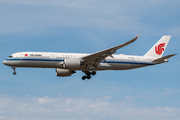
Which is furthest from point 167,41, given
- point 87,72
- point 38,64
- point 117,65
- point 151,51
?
point 38,64

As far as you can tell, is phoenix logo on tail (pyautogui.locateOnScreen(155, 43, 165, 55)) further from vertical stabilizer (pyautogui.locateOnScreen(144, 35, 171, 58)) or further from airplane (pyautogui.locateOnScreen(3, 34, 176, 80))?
airplane (pyautogui.locateOnScreen(3, 34, 176, 80))

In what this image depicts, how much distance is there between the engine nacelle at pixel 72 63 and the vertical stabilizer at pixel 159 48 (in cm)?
1391

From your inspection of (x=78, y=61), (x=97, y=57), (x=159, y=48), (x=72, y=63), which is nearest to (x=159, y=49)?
(x=159, y=48)

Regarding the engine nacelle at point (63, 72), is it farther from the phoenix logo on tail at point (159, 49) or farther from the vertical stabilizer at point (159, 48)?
the phoenix logo on tail at point (159, 49)

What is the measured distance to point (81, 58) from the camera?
4350 cm

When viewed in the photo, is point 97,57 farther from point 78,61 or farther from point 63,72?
point 63,72

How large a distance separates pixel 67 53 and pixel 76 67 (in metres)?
3.30

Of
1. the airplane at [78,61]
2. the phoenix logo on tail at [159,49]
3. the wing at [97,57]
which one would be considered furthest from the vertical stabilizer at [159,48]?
the wing at [97,57]

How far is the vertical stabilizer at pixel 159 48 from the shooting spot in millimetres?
50062

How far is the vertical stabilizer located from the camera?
50062 mm

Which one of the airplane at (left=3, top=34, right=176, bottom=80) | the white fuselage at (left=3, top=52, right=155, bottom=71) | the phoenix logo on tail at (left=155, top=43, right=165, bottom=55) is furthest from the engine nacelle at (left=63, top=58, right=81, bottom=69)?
the phoenix logo on tail at (left=155, top=43, right=165, bottom=55)

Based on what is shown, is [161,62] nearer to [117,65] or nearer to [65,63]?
[117,65]

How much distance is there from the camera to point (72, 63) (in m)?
42.8

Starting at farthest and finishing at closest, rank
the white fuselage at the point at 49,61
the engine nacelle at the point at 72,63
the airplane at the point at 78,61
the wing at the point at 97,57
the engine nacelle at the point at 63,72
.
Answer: the engine nacelle at the point at 63,72
the white fuselage at the point at 49,61
the airplane at the point at 78,61
the engine nacelle at the point at 72,63
the wing at the point at 97,57
